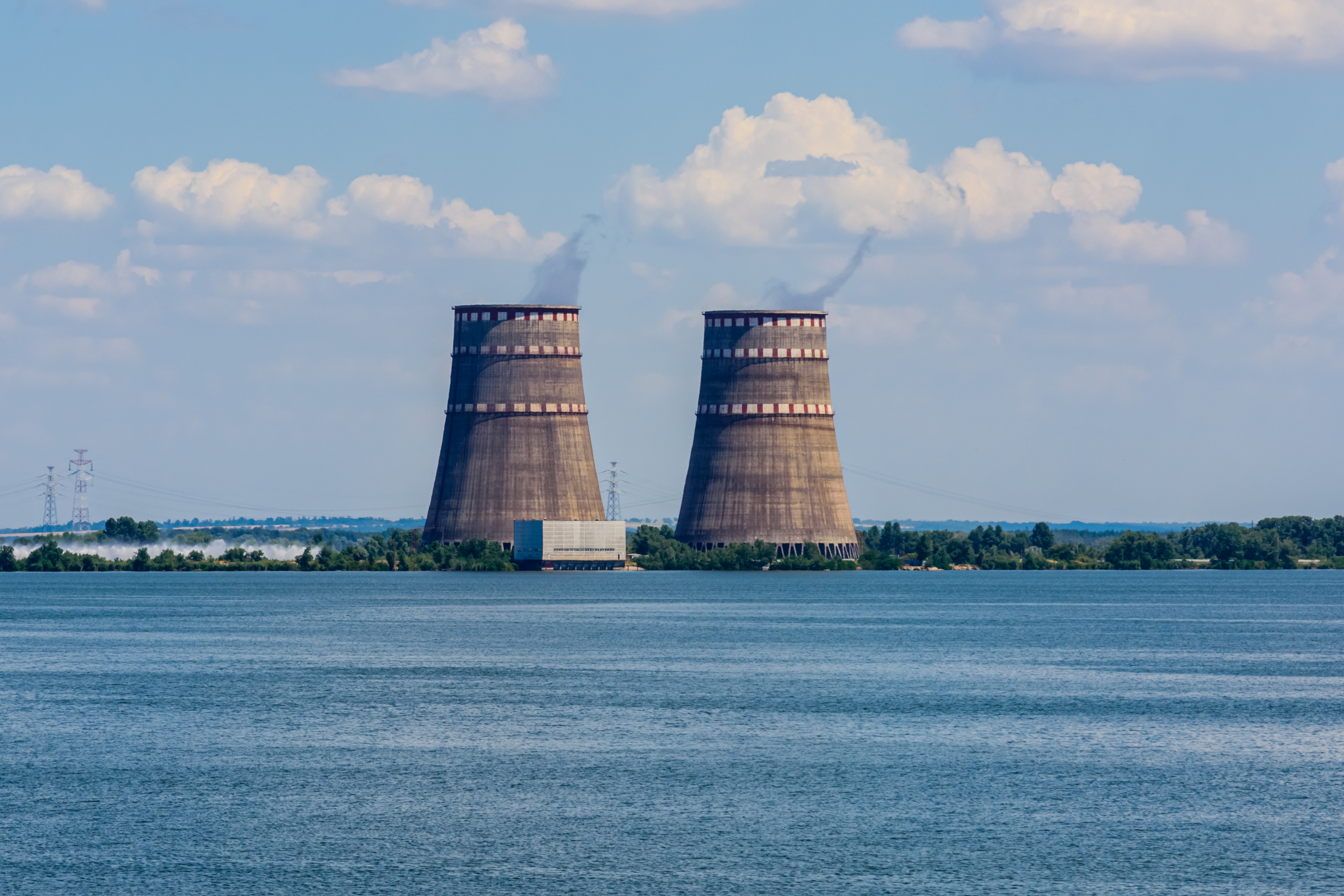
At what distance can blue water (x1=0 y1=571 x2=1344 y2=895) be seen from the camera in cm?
2270

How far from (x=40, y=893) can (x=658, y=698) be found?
2021 cm

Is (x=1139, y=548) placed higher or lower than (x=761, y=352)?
lower

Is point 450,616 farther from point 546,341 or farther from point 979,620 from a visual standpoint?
point 546,341

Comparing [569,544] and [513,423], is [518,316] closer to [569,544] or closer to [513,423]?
[513,423]

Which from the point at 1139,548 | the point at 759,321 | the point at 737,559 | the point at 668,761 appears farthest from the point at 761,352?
the point at 668,761

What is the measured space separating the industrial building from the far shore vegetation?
29.7 ft

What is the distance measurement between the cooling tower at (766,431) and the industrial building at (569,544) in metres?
6.49

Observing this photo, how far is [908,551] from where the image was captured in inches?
5049

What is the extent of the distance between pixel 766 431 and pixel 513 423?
13.1 meters

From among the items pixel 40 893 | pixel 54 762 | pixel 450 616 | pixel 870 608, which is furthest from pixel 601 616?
pixel 40 893

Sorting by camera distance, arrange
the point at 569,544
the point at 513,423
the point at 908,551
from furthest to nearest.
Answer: the point at 908,551, the point at 569,544, the point at 513,423

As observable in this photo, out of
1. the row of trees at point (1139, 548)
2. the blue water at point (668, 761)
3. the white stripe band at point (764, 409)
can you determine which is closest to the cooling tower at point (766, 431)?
the white stripe band at point (764, 409)

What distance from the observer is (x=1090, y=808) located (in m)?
26.6

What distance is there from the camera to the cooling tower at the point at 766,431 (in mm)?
98125
